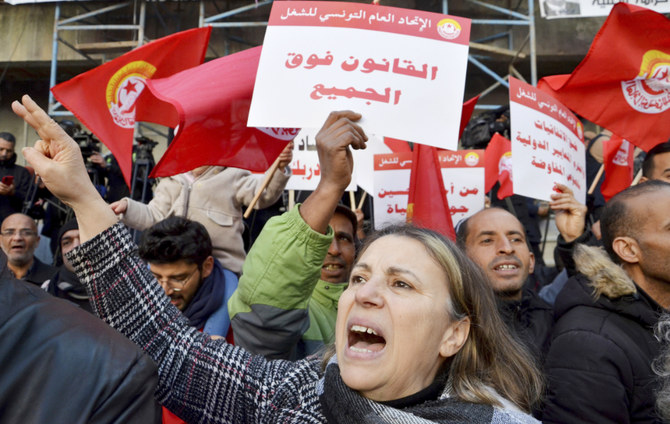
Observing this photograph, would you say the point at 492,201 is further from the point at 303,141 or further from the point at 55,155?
the point at 55,155

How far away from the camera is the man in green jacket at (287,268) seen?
1876mm

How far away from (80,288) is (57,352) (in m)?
2.72

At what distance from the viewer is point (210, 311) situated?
8.64 feet

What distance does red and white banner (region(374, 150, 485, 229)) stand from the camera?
3.76m

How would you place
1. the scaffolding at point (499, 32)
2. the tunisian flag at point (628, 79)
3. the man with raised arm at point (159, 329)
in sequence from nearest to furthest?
the man with raised arm at point (159, 329) → the tunisian flag at point (628, 79) → the scaffolding at point (499, 32)

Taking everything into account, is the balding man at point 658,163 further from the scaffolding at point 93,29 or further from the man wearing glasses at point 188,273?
the scaffolding at point 93,29

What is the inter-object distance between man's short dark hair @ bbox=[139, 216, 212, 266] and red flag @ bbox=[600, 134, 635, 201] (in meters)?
2.67

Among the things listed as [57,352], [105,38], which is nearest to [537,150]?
[57,352]

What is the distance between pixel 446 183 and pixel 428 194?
35.4 inches

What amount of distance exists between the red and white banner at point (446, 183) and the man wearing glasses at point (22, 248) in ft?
8.08

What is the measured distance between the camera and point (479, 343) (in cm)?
171

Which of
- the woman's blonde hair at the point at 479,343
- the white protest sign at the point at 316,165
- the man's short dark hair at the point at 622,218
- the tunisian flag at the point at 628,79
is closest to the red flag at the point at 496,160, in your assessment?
the white protest sign at the point at 316,165

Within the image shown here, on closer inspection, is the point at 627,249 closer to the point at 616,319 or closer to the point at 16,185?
the point at 616,319

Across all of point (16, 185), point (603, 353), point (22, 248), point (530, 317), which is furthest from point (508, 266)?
point (16, 185)
